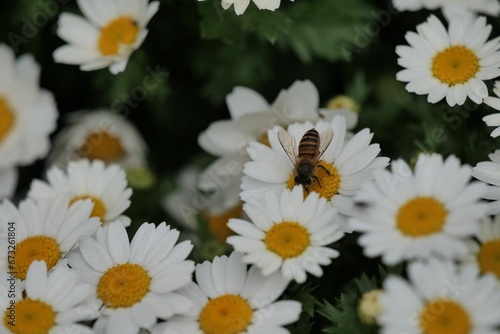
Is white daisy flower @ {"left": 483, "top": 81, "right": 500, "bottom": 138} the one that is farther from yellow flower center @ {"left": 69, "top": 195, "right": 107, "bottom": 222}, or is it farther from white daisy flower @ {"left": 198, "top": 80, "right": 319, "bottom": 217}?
yellow flower center @ {"left": 69, "top": 195, "right": 107, "bottom": 222}

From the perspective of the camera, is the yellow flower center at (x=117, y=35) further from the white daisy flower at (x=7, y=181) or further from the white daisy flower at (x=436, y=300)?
the white daisy flower at (x=436, y=300)

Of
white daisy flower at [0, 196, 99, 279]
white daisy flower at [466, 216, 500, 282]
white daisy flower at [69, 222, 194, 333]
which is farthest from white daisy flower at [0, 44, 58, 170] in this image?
white daisy flower at [466, 216, 500, 282]

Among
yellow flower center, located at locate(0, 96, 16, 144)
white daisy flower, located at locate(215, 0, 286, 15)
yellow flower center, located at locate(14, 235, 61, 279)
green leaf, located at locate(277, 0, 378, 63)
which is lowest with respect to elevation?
yellow flower center, located at locate(0, 96, 16, 144)

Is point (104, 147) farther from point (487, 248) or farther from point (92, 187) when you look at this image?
point (487, 248)

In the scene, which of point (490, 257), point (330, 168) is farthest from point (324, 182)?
point (490, 257)

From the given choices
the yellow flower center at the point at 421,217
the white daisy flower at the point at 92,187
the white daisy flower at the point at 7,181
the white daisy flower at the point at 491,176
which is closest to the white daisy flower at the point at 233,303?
the yellow flower center at the point at 421,217

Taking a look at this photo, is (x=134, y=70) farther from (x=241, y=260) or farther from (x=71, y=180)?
(x=241, y=260)

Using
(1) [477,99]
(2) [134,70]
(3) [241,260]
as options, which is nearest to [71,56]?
(2) [134,70]
